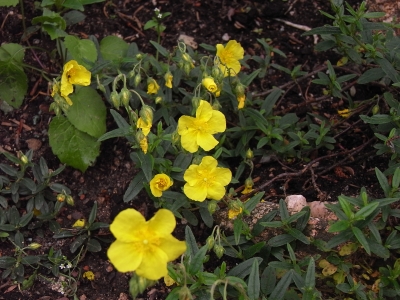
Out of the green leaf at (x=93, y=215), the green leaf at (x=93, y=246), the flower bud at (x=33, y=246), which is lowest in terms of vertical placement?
the green leaf at (x=93, y=246)

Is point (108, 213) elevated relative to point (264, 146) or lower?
lower

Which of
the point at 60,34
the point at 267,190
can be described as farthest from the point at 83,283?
the point at 60,34

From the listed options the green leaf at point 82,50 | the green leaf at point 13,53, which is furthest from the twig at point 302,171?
the green leaf at point 13,53

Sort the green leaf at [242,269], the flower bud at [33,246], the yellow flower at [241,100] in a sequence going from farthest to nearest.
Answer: the yellow flower at [241,100], the flower bud at [33,246], the green leaf at [242,269]

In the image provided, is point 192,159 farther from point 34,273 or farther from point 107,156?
point 34,273

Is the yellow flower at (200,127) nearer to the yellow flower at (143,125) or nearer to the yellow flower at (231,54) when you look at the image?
the yellow flower at (143,125)

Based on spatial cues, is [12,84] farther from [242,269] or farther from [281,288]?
[281,288]

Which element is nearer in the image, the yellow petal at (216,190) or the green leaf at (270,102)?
the yellow petal at (216,190)
